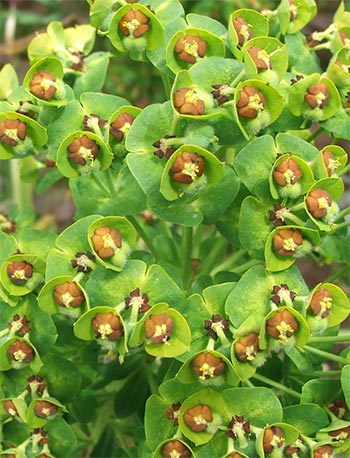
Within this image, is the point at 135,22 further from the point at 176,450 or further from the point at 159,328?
the point at 176,450

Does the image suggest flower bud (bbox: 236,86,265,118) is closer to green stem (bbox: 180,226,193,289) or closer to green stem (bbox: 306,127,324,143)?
green stem (bbox: 306,127,324,143)

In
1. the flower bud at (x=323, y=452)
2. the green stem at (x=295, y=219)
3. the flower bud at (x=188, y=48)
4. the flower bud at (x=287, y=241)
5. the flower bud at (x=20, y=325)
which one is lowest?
the flower bud at (x=323, y=452)

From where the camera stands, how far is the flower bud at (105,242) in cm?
137

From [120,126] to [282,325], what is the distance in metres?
0.48

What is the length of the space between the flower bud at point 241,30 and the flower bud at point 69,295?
600 mm

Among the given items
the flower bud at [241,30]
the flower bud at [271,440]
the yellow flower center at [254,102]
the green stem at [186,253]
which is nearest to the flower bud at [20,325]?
the green stem at [186,253]

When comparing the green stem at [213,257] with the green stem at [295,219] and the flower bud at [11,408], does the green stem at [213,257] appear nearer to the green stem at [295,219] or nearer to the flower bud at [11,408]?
the green stem at [295,219]

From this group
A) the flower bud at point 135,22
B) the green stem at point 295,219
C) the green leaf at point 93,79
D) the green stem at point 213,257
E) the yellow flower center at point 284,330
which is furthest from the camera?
the green stem at point 213,257

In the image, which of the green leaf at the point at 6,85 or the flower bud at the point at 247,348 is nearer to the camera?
the flower bud at the point at 247,348

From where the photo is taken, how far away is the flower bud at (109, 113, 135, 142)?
1444mm

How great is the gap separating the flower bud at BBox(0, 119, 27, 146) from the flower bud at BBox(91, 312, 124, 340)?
38 centimetres

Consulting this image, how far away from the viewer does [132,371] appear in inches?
71.0

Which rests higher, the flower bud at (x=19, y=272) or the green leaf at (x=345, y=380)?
the flower bud at (x=19, y=272)

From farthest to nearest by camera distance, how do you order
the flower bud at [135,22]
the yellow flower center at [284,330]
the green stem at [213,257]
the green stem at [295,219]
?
the green stem at [213,257] → the flower bud at [135,22] → the green stem at [295,219] → the yellow flower center at [284,330]
